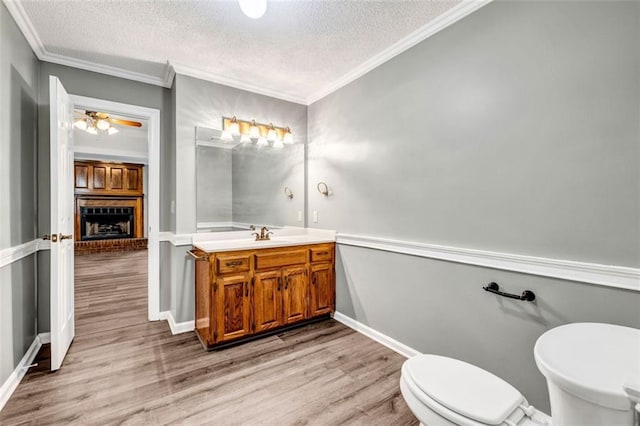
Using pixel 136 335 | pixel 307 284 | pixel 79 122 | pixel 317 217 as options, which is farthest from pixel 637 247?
pixel 79 122

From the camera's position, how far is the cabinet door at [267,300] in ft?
8.33

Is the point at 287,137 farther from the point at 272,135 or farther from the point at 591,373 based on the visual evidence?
the point at 591,373

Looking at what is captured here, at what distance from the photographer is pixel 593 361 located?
83cm

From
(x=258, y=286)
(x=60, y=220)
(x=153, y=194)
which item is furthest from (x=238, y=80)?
(x=258, y=286)

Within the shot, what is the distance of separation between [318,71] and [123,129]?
529 centimetres

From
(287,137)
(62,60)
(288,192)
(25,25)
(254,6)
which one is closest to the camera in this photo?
(254,6)

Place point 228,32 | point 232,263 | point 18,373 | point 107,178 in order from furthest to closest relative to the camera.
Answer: point 107,178 → point 232,263 → point 228,32 → point 18,373

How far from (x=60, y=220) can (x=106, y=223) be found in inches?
258

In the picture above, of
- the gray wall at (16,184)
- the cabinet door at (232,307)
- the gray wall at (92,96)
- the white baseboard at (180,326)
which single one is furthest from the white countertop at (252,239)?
the gray wall at (16,184)

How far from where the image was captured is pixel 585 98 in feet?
4.61

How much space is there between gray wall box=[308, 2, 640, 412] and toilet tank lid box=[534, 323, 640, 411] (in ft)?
1.81

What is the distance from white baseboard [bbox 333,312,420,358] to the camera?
89.9 inches

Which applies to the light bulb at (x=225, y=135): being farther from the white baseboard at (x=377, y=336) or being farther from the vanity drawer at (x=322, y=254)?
the white baseboard at (x=377, y=336)

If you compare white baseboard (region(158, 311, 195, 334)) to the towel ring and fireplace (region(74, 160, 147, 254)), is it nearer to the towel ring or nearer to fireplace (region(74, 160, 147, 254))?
the towel ring
